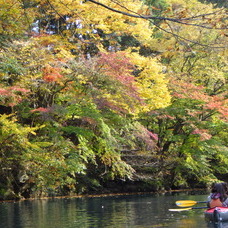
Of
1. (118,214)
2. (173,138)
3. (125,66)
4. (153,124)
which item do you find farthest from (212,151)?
(118,214)

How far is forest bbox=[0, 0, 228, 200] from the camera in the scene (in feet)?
46.6

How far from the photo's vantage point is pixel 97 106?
53.1 feet

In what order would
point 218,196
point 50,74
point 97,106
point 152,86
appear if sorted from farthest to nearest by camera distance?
point 152,86, point 97,106, point 50,74, point 218,196

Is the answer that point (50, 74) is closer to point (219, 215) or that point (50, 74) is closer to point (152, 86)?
point (152, 86)

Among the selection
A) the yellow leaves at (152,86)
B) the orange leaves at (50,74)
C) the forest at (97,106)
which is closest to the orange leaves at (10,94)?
the forest at (97,106)

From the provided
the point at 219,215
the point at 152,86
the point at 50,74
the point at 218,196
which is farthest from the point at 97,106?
the point at 219,215

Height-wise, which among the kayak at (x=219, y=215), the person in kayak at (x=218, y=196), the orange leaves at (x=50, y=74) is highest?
the orange leaves at (x=50, y=74)

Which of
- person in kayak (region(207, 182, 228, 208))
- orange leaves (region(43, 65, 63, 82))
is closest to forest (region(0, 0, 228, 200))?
orange leaves (region(43, 65, 63, 82))

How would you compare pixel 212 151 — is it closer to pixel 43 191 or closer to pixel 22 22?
pixel 43 191

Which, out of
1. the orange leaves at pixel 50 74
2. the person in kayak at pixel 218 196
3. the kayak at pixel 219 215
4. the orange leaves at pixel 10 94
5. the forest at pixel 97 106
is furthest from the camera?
the forest at pixel 97 106

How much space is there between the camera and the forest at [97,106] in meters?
14.2

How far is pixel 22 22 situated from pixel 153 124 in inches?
354

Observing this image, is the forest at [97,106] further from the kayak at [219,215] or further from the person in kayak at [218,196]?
the kayak at [219,215]

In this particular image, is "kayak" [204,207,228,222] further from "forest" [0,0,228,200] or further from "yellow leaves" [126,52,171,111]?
"yellow leaves" [126,52,171,111]
